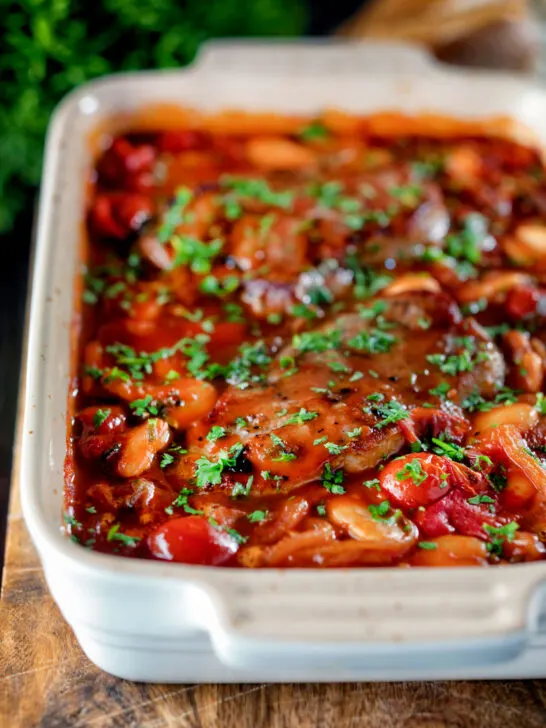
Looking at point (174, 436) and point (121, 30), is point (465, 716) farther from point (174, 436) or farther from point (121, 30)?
point (121, 30)

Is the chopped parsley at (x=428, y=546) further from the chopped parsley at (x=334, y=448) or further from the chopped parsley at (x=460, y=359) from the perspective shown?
the chopped parsley at (x=460, y=359)

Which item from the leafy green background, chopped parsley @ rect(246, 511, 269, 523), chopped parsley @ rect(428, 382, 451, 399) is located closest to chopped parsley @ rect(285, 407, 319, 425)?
chopped parsley @ rect(246, 511, 269, 523)

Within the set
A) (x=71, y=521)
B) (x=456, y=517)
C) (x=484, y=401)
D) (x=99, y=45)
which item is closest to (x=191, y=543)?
(x=71, y=521)

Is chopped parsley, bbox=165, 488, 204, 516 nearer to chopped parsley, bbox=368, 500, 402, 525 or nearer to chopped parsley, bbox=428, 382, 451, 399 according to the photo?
chopped parsley, bbox=368, 500, 402, 525

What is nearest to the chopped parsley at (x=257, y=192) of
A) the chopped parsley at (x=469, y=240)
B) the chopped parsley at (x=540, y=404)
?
the chopped parsley at (x=469, y=240)

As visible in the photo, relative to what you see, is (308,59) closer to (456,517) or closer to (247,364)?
(247,364)
